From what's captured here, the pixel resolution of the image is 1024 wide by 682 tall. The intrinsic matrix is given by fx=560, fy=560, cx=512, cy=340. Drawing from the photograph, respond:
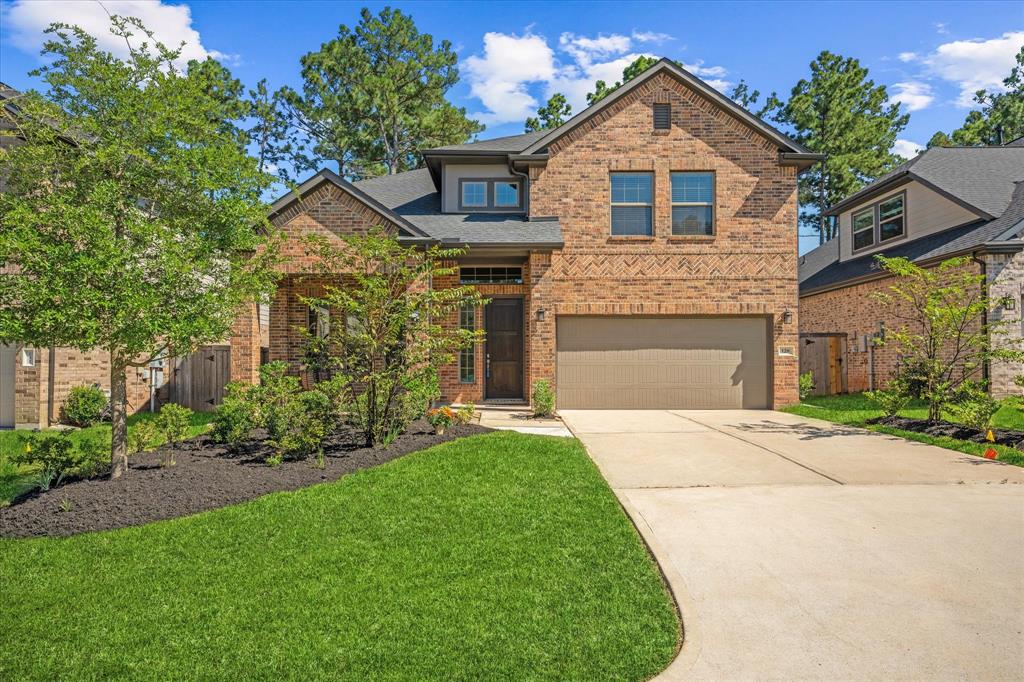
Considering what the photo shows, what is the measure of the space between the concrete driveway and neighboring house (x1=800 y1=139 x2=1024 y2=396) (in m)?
7.45

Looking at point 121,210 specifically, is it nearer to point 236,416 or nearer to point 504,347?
point 236,416

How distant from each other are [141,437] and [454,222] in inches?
314

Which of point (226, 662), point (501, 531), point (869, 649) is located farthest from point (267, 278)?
point (869, 649)

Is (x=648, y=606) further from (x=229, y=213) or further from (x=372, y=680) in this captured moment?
(x=229, y=213)

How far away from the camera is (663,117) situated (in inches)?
505

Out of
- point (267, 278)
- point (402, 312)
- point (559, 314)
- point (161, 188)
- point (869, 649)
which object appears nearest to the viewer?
point (869, 649)

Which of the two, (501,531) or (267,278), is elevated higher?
(267,278)

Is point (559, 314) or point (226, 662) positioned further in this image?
point (559, 314)

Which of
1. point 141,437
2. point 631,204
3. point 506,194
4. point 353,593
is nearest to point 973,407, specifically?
point 631,204

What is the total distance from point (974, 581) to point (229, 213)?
709 centimetres

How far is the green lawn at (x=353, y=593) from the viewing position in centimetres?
284

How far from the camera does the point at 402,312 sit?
7.61 meters

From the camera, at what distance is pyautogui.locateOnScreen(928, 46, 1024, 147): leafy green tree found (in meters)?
30.5

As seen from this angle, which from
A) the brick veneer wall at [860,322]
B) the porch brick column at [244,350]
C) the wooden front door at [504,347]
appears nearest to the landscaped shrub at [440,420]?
the wooden front door at [504,347]
